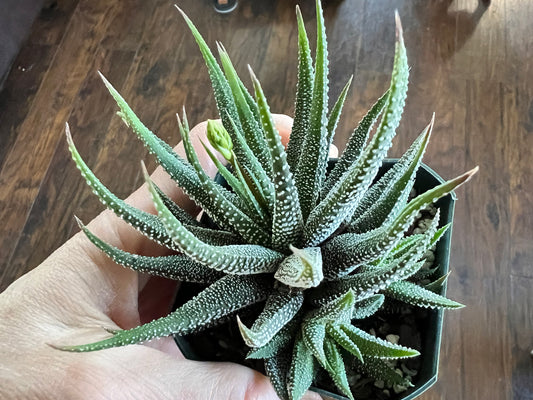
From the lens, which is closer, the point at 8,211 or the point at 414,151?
the point at 414,151

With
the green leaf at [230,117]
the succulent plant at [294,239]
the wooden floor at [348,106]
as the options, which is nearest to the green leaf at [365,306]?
the succulent plant at [294,239]

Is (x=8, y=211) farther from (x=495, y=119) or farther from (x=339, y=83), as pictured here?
(x=495, y=119)

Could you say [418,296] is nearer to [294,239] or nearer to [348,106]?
[294,239]

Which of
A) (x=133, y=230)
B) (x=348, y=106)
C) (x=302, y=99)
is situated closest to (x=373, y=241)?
(x=302, y=99)

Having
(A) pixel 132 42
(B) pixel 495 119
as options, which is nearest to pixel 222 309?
(B) pixel 495 119

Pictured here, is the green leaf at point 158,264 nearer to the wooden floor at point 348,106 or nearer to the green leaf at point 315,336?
the green leaf at point 315,336

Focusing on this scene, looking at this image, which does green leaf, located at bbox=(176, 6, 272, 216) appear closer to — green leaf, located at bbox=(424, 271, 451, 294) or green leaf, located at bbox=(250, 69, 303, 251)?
green leaf, located at bbox=(250, 69, 303, 251)

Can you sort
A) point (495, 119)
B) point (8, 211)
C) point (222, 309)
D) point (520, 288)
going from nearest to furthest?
1. point (222, 309)
2. point (520, 288)
3. point (495, 119)
4. point (8, 211)
